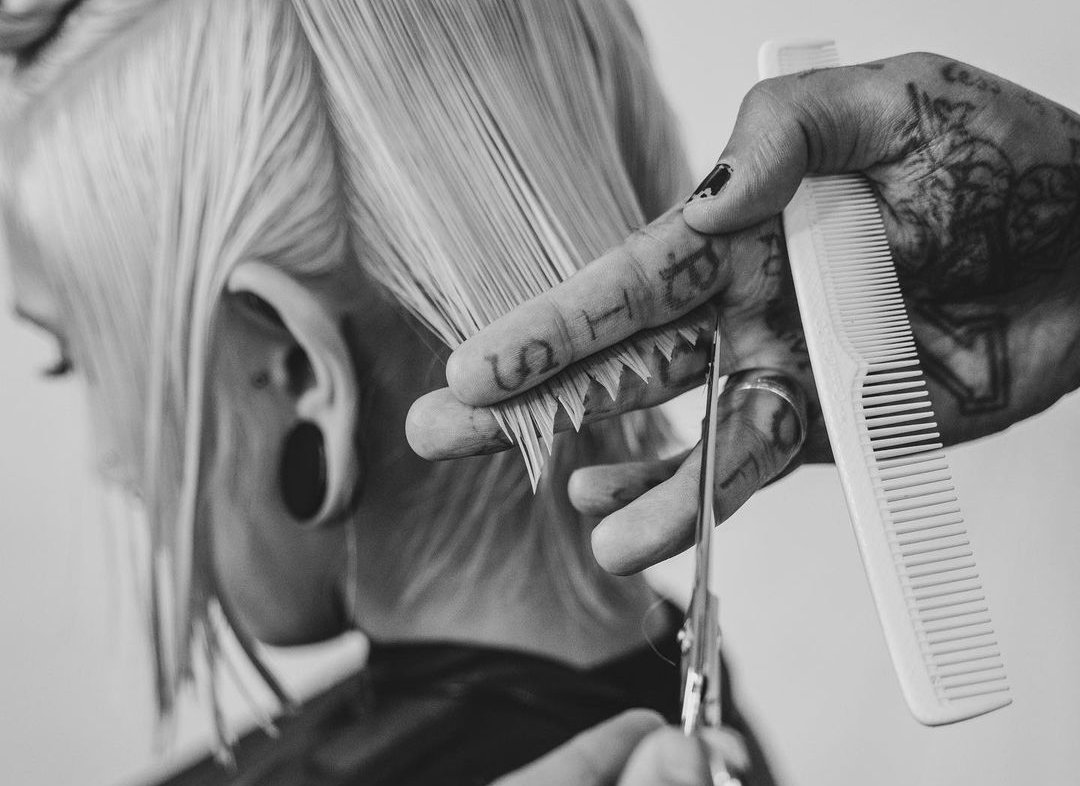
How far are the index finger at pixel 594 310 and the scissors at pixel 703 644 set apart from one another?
10 centimetres

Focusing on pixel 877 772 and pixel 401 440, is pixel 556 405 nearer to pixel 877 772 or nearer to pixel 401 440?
pixel 401 440

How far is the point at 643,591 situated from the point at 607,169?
0.37 m

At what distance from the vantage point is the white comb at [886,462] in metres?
0.49

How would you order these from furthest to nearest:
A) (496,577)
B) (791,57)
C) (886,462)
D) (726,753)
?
(496,577)
(791,57)
(886,462)
(726,753)

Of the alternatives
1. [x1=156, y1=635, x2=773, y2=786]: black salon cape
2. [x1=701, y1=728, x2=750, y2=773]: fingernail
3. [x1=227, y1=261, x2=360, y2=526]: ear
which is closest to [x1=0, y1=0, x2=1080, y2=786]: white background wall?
[x1=156, y1=635, x2=773, y2=786]: black salon cape

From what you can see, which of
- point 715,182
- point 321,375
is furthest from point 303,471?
point 715,182

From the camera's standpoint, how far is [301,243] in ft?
2.29

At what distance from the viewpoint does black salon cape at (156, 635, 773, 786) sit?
0.69 metres

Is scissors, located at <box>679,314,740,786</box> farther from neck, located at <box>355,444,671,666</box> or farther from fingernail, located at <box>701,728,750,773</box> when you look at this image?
neck, located at <box>355,444,671,666</box>

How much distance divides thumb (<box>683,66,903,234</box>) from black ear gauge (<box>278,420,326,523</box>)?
14.1 inches

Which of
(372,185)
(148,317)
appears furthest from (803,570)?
(148,317)

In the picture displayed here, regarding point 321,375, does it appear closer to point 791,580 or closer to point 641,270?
point 641,270

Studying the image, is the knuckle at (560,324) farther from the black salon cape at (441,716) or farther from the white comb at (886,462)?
the black salon cape at (441,716)

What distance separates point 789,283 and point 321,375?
38 centimetres
